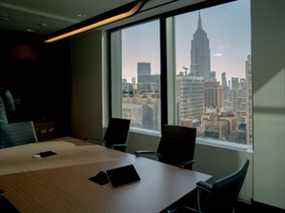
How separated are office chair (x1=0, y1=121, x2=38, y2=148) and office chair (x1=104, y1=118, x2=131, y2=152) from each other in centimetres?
113

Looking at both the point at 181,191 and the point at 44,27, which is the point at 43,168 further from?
the point at 44,27

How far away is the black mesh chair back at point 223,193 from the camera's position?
121cm

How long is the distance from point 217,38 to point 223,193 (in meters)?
2.57

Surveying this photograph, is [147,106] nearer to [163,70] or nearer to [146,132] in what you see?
[146,132]

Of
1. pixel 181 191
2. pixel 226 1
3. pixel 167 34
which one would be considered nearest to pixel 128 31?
pixel 167 34

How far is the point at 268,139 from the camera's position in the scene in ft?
8.91

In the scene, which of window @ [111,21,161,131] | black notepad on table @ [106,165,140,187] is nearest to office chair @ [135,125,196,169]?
black notepad on table @ [106,165,140,187]

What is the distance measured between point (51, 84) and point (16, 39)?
1.14 m

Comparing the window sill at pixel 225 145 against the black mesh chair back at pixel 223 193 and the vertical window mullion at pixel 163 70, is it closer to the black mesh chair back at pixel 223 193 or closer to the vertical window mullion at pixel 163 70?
the vertical window mullion at pixel 163 70

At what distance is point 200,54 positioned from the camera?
352cm

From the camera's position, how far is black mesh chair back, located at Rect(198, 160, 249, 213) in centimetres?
121

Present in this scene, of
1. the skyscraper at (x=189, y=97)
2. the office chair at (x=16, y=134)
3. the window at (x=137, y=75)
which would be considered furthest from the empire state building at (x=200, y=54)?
the office chair at (x=16, y=134)

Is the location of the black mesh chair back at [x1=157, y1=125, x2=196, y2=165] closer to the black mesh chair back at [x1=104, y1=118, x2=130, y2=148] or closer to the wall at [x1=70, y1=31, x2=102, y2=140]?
the black mesh chair back at [x1=104, y1=118, x2=130, y2=148]

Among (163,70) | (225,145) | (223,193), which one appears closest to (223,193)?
(223,193)
